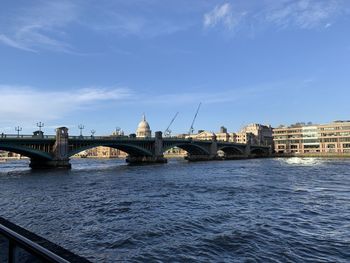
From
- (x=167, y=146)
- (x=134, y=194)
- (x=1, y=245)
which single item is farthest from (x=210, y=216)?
(x=167, y=146)

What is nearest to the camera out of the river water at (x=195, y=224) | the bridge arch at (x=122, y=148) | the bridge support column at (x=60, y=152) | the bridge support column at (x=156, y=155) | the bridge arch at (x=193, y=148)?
the river water at (x=195, y=224)

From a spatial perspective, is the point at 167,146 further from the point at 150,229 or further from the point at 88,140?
the point at 150,229

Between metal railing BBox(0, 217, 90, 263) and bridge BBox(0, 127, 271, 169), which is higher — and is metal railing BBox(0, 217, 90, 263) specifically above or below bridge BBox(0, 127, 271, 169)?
below

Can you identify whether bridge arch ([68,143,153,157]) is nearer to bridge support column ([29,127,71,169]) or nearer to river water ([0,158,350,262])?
bridge support column ([29,127,71,169])

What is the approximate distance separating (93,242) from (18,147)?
253ft

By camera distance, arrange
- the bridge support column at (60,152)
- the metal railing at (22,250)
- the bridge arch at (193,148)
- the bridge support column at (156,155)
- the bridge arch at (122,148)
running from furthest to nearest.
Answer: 1. the bridge arch at (193,148)
2. the bridge support column at (156,155)
3. the bridge arch at (122,148)
4. the bridge support column at (60,152)
5. the metal railing at (22,250)

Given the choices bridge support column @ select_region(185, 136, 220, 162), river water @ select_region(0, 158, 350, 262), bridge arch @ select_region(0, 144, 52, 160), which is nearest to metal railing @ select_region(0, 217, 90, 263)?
river water @ select_region(0, 158, 350, 262)

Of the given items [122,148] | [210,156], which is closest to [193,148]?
[210,156]

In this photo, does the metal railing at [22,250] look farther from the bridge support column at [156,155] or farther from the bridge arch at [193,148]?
the bridge arch at [193,148]

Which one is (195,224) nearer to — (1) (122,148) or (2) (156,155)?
(1) (122,148)

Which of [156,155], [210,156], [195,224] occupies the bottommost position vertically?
[195,224]

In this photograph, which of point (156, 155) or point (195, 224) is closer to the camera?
point (195, 224)

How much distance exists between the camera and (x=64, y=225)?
88.2 ft

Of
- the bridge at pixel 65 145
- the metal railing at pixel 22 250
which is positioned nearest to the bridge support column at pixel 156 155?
the bridge at pixel 65 145
